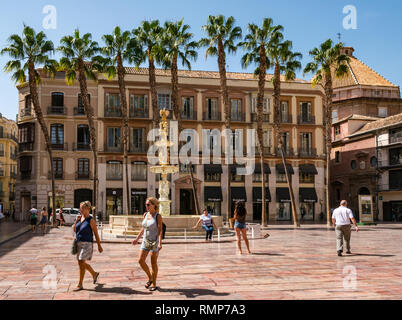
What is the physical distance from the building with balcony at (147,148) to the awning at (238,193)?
4.0 inches

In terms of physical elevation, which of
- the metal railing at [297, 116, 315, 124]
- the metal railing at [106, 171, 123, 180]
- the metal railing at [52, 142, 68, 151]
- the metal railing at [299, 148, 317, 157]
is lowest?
the metal railing at [106, 171, 123, 180]

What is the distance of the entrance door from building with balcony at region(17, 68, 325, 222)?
3.9 inches

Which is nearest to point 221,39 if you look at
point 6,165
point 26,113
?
point 26,113

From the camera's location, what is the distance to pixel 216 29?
35250mm

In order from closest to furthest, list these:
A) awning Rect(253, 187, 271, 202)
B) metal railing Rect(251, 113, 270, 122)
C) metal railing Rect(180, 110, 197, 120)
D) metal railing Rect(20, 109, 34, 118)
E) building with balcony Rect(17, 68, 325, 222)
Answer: building with balcony Rect(17, 68, 325, 222) < metal railing Rect(20, 109, 34, 118) < awning Rect(253, 187, 271, 202) < metal railing Rect(180, 110, 197, 120) < metal railing Rect(251, 113, 270, 122)

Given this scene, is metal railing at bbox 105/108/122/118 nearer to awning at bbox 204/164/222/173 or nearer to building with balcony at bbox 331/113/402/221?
awning at bbox 204/164/222/173

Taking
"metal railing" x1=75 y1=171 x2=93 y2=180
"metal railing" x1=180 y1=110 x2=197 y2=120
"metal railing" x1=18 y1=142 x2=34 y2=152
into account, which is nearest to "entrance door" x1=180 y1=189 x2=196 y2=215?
"metal railing" x1=180 y1=110 x2=197 y2=120

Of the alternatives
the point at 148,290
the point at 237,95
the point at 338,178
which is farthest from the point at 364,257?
the point at 338,178

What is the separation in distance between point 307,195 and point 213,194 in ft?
31.9

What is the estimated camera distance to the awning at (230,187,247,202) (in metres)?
46.9

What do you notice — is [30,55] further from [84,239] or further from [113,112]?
[84,239]

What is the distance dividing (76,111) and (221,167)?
15.0m

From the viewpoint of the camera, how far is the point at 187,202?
4750cm
